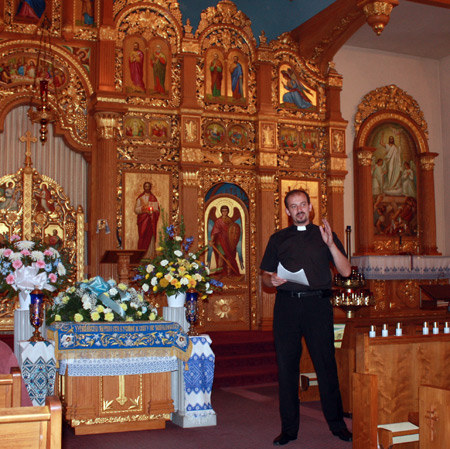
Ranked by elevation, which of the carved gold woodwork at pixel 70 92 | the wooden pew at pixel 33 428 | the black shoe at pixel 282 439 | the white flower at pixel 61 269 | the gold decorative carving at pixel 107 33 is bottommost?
the black shoe at pixel 282 439

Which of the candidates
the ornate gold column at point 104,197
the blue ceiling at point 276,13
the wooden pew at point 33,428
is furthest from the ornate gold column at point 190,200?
the wooden pew at point 33,428

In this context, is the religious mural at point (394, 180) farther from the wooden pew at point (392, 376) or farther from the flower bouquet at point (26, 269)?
Result: the wooden pew at point (392, 376)

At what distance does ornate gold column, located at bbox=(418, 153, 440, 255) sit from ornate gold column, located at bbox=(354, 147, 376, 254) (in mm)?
1378

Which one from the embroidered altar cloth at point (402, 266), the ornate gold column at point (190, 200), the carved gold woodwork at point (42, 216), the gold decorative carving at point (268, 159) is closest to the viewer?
the carved gold woodwork at point (42, 216)

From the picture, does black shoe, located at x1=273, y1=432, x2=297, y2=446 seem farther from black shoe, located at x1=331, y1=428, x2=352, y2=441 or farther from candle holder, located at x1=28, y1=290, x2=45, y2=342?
candle holder, located at x1=28, y1=290, x2=45, y2=342

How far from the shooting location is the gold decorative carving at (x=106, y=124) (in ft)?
36.0

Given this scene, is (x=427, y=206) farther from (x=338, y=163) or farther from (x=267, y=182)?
(x=267, y=182)

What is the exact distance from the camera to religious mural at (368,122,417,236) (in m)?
13.5

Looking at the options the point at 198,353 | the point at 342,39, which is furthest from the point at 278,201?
the point at 198,353

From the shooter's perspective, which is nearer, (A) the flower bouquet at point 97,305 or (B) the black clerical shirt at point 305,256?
(B) the black clerical shirt at point 305,256

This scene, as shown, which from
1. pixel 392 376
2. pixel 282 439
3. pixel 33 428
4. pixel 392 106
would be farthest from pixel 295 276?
pixel 392 106

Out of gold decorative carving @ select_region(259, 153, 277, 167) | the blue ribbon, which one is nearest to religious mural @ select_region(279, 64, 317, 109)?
gold decorative carving @ select_region(259, 153, 277, 167)

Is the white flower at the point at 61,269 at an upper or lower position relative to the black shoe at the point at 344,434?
upper

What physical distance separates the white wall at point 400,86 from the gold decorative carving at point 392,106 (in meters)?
0.13
